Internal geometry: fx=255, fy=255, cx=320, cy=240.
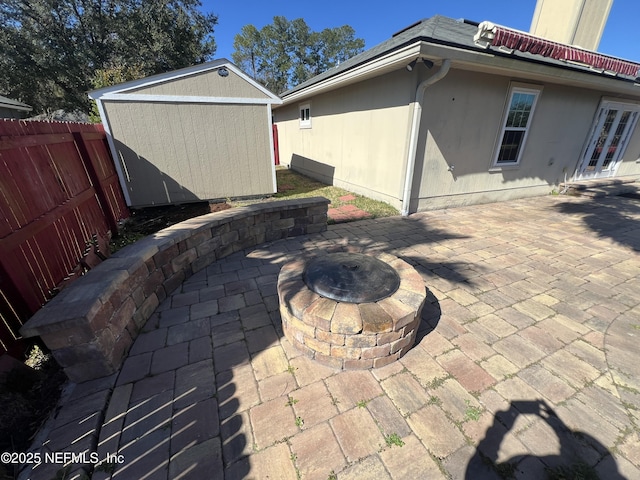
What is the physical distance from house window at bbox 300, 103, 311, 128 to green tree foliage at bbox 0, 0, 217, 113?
11.9 metres

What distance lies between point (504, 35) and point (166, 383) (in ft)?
22.0

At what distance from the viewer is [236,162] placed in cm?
664

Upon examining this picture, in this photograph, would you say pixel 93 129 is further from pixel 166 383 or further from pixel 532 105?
pixel 532 105

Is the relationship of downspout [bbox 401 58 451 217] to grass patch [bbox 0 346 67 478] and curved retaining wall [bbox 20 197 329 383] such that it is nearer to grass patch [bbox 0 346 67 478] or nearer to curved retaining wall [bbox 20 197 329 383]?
curved retaining wall [bbox 20 197 329 383]

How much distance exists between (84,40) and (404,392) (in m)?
25.7

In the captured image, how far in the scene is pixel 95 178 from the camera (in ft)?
14.1

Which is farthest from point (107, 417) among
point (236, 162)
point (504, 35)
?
point (504, 35)

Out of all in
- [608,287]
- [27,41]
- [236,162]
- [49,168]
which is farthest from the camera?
[27,41]

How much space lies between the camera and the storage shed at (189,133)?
18.4ft

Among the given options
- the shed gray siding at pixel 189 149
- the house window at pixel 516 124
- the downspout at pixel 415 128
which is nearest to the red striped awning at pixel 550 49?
the downspout at pixel 415 128

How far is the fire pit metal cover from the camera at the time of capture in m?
2.19

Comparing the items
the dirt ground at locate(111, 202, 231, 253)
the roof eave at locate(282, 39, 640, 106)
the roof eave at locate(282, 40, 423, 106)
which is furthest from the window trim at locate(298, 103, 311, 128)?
the dirt ground at locate(111, 202, 231, 253)

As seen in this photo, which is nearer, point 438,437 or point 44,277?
point 438,437

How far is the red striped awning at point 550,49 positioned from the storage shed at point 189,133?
456 cm
